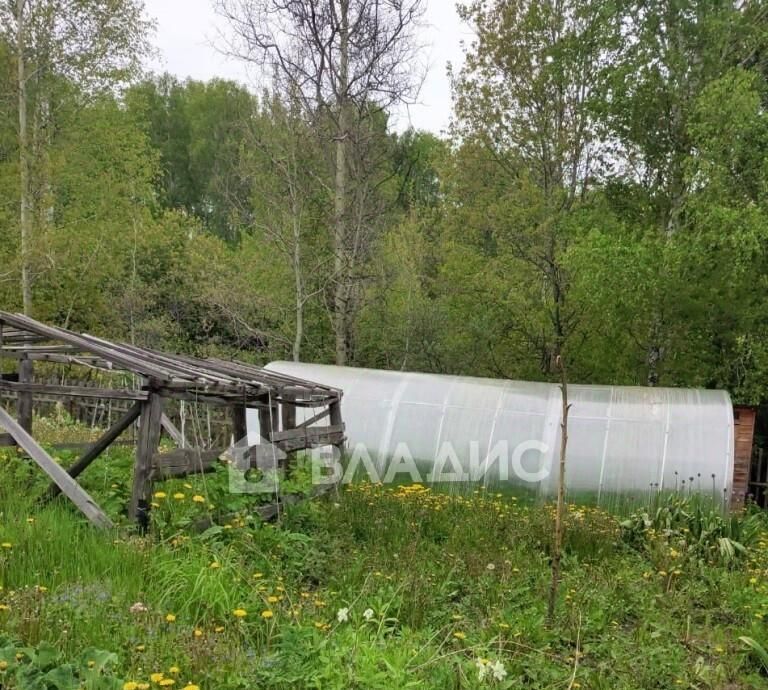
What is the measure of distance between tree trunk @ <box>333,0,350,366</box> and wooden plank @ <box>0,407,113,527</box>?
737 cm

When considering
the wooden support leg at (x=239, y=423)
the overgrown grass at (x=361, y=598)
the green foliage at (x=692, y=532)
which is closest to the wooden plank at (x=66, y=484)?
the overgrown grass at (x=361, y=598)

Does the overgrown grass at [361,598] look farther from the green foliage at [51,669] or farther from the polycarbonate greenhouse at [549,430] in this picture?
the polycarbonate greenhouse at [549,430]

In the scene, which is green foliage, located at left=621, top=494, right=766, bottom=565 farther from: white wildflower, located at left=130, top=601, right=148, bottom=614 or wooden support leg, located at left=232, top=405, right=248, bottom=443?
white wildflower, located at left=130, top=601, right=148, bottom=614

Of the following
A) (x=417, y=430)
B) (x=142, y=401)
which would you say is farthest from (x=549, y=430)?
(x=142, y=401)

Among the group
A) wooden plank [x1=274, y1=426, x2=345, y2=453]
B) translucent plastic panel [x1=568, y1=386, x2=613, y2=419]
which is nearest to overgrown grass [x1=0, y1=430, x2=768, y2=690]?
wooden plank [x1=274, y1=426, x2=345, y2=453]

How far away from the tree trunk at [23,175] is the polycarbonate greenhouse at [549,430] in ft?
20.7

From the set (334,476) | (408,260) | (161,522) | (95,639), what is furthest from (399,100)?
(95,639)

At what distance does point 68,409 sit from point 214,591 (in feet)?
32.6

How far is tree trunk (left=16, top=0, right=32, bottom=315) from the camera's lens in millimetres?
11883

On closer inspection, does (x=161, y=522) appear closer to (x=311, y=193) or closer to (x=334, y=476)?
(x=334, y=476)

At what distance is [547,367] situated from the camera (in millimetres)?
11727

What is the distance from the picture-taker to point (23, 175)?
40.1 ft

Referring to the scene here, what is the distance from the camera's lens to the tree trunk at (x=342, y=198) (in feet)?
36.7

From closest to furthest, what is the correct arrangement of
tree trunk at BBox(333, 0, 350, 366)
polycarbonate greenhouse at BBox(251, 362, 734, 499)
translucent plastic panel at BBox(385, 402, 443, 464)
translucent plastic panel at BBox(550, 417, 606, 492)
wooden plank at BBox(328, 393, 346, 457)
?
1. wooden plank at BBox(328, 393, 346, 457)
2. polycarbonate greenhouse at BBox(251, 362, 734, 499)
3. translucent plastic panel at BBox(550, 417, 606, 492)
4. translucent plastic panel at BBox(385, 402, 443, 464)
5. tree trunk at BBox(333, 0, 350, 366)
